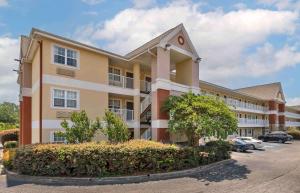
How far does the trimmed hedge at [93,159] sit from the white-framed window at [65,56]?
7.23 metres

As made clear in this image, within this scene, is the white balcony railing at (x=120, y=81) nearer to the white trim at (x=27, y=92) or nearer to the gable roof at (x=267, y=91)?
the white trim at (x=27, y=92)

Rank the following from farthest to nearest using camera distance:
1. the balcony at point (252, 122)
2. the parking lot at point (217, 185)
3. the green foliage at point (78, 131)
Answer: the balcony at point (252, 122)
the green foliage at point (78, 131)
the parking lot at point (217, 185)

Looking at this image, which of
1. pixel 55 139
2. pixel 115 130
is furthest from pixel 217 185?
pixel 55 139

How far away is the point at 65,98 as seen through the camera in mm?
19453

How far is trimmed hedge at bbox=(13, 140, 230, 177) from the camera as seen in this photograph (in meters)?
13.3

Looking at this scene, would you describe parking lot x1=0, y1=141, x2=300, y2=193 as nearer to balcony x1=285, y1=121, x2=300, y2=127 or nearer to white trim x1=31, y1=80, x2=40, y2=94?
white trim x1=31, y1=80, x2=40, y2=94

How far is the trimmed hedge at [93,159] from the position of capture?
43.7ft

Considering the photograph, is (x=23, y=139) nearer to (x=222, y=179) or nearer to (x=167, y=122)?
(x=167, y=122)

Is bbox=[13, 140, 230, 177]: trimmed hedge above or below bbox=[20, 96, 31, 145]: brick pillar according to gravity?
below

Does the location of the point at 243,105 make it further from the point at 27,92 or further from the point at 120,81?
the point at 27,92

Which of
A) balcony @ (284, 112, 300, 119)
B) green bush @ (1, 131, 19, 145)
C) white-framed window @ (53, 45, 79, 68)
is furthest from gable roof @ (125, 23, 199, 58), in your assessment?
balcony @ (284, 112, 300, 119)

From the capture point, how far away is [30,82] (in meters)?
23.6

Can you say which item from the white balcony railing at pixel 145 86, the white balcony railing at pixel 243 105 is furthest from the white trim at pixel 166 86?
the white balcony railing at pixel 243 105

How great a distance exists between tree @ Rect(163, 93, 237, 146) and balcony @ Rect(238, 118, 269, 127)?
82.7 feet
